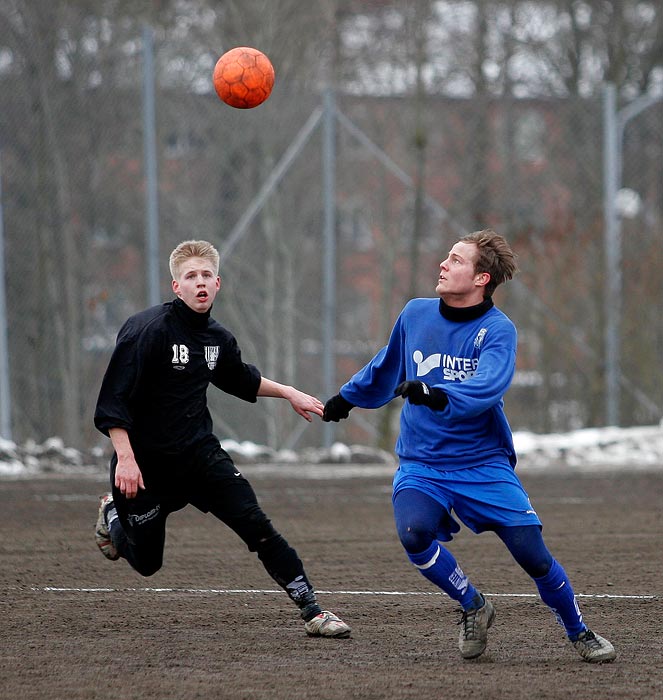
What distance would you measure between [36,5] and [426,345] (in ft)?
36.8

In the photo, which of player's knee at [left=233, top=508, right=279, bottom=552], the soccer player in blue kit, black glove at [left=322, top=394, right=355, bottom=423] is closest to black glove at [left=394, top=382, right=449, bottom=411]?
the soccer player in blue kit

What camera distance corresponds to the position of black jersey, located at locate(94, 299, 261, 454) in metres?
6.02

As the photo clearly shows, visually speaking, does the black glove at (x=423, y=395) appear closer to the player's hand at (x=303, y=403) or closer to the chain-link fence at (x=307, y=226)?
the player's hand at (x=303, y=403)

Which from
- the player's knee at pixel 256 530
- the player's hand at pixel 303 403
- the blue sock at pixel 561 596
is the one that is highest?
the player's hand at pixel 303 403

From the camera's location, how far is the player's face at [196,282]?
6109 mm

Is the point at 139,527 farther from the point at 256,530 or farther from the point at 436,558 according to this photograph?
the point at 436,558

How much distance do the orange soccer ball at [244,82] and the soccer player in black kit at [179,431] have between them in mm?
3380

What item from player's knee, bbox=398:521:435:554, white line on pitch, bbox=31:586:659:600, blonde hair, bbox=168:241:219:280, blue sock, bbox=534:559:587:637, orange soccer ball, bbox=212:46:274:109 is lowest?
white line on pitch, bbox=31:586:659:600

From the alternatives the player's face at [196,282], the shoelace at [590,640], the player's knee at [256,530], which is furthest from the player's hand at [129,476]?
the shoelace at [590,640]

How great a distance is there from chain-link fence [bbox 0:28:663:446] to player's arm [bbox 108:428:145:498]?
931 centimetres

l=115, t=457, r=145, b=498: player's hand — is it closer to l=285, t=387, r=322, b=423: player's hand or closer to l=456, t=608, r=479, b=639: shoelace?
l=285, t=387, r=322, b=423: player's hand

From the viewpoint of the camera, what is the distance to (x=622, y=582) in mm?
7535

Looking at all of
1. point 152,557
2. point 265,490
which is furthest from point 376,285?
point 152,557

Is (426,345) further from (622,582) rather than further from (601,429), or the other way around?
(601,429)
